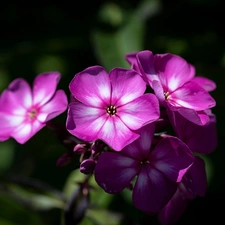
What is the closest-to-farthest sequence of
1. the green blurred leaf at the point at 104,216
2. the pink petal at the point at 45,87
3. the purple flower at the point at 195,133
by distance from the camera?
the purple flower at the point at 195,133
the pink petal at the point at 45,87
the green blurred leaf at the point at 104,216

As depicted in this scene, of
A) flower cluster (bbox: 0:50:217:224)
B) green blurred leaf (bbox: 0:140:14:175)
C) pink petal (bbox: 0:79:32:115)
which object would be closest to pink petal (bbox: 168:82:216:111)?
flower cluster (bbox: 0:50:217:224)

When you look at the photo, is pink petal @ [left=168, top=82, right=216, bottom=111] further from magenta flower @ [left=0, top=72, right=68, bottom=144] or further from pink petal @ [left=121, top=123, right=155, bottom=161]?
magenta flower @ [left=0, top=72, right=68, bottom=144]

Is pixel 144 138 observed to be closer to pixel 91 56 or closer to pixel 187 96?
pixel 187 96

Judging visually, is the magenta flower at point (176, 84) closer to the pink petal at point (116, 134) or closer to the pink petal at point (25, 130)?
the pink petal at point (116, 134)

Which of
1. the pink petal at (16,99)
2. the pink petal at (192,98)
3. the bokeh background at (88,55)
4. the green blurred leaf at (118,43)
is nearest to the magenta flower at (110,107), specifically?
the pink petal at (192,98)

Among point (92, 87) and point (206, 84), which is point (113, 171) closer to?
point (92, 87)

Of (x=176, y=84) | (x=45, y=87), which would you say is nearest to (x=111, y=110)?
(x=176, y=84)
